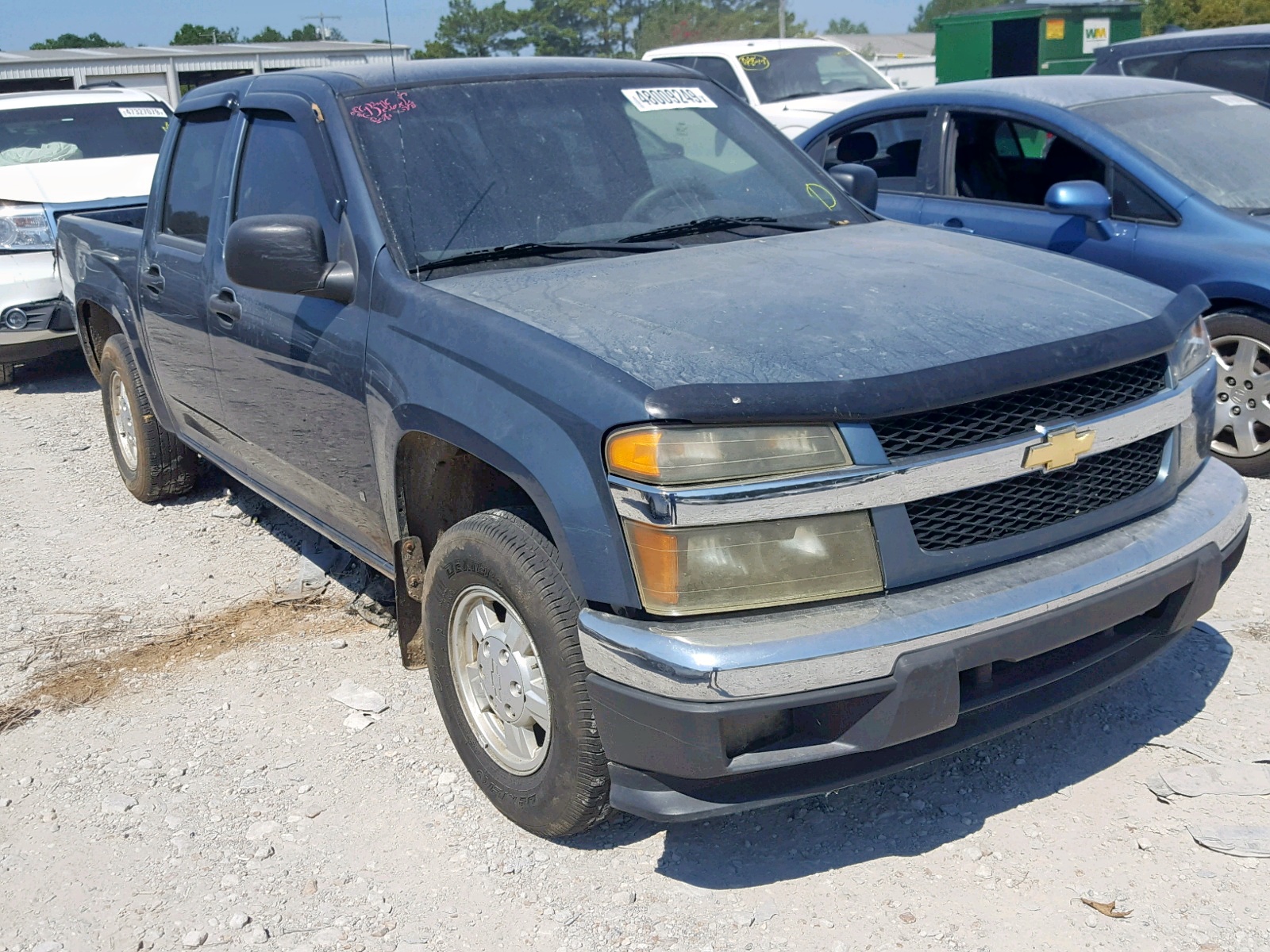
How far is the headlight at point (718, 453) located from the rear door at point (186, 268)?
2.49 meters

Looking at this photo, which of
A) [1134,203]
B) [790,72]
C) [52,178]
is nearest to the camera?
[1134,203]

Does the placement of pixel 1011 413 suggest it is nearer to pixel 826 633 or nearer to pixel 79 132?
pixel 826 633

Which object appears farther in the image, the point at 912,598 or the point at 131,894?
the point at 131,894

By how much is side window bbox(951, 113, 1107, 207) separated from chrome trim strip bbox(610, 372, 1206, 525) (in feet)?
12.4

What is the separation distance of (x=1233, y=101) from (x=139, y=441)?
5406 mm

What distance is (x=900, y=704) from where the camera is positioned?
8.30ft

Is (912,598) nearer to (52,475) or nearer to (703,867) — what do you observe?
(703,867)

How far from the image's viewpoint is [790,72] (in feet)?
45.8

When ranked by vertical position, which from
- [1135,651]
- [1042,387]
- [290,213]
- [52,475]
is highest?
[290,213]

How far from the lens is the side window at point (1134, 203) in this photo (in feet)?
18.0

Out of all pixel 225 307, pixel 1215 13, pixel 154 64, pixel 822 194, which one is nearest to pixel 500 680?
pixel 225 307

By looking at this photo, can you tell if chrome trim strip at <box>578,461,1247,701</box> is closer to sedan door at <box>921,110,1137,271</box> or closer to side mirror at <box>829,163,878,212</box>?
side mirror at <box>829,163,878,212</box>

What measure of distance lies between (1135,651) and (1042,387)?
2.31 ft

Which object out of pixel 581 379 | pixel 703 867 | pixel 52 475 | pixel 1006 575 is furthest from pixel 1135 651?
pixel 52 475
